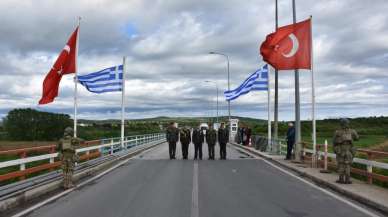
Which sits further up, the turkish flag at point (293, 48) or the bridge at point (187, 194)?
the turkish flag at point (293, 48)

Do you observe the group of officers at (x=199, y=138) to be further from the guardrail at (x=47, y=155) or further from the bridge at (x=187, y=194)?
the bridge at (x=187, y=194)

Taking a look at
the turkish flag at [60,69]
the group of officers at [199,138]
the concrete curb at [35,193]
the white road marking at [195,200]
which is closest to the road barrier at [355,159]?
the group of officers at [199,138]

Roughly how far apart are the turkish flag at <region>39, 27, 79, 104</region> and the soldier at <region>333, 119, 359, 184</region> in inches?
404

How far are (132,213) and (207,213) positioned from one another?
4.63ft

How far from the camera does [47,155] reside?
14836 mm

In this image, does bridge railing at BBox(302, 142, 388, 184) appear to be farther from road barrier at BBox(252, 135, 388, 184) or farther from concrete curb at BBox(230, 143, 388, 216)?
concrete curb at BBox(230, 143, 388, 216)

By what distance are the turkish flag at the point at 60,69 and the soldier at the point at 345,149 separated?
10.3 metres

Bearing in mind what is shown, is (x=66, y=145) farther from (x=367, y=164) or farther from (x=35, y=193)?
(x=367, y=164)

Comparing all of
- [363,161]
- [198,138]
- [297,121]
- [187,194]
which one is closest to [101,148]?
[198,138]

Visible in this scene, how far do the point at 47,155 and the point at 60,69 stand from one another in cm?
513

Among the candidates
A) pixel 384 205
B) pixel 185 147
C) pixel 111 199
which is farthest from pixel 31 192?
pixel 185 147

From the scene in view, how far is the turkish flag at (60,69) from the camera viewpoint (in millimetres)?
18311

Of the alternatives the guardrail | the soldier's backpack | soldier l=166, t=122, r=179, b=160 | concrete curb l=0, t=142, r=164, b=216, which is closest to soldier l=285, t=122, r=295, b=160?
soldier l=166, t=122, r=179, b=160

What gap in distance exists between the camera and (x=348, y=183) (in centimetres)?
1345
